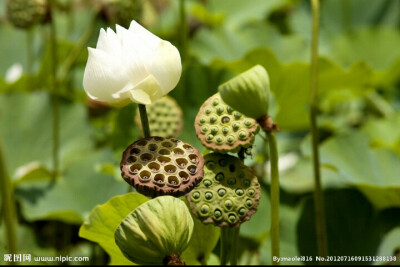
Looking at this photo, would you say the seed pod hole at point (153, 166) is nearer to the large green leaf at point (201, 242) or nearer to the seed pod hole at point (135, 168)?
the seed pod hole at point (135, 168)

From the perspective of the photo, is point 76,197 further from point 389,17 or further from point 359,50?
point 389,17

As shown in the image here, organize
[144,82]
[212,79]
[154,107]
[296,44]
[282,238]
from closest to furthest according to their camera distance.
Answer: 1. [144,82]
2. [154,107]
3. [282,238]
4. [212,79]
5. [296,44]

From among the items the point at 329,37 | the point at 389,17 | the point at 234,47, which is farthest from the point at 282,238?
the point at 389,17

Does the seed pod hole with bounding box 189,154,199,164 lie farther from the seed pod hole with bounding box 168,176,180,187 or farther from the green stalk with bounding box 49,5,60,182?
the green stalk with bounding box 49,5,60,182

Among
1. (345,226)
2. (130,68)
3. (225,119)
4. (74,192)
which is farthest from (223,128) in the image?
(74,192)

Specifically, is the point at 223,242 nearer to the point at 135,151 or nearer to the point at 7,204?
the point at 135,151

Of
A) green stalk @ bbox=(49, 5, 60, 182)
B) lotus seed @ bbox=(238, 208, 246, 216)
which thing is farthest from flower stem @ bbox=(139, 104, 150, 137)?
green stalk @ bbox=(49, 5, 60, 182)

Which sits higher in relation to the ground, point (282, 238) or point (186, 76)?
point (186, 76)
